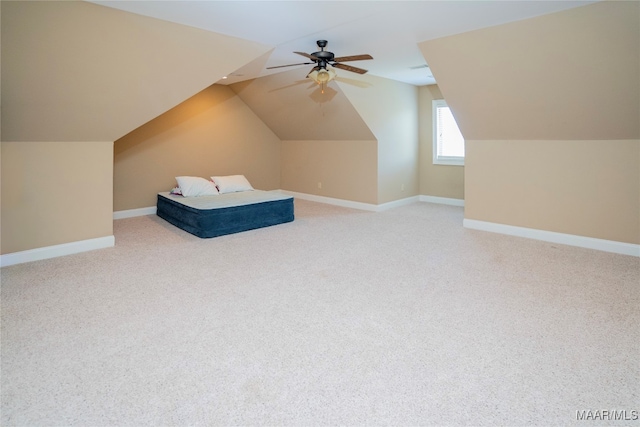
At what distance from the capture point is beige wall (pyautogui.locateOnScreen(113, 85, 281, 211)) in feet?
20.1

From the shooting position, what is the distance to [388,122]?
670cm

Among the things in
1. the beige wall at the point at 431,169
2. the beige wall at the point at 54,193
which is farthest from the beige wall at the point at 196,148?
the beige wall at the point at 431,169

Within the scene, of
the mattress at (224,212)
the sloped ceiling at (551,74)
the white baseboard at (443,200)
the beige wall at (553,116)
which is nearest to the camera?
the sloped ceiling at (551,74)

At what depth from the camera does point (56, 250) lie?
13.7 ft

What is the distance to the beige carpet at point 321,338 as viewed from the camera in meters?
1.82

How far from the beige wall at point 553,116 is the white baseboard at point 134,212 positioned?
4842 millimetres

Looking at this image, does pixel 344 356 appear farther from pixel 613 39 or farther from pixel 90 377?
pixel 613 39

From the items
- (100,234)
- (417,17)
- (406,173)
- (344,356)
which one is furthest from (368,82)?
(344,356)

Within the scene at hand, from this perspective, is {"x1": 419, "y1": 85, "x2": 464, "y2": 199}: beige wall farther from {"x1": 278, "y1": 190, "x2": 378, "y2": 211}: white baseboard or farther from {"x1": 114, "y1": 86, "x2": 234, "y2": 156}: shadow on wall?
{"x1": 114, "y1": 86, "x2": 234, "y2": 156}: shadow on wall

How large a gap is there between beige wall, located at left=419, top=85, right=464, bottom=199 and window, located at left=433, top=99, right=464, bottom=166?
0.25 feet

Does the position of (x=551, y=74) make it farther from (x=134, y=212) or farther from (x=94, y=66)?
(x=134, y=212)

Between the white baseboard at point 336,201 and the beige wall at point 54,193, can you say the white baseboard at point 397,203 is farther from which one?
the beige wall at point 54,193

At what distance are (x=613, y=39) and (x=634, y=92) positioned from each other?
69 cm

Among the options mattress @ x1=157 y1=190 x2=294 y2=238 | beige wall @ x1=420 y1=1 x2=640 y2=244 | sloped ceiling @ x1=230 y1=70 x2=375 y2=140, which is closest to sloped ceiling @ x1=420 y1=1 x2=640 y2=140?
beige wall @ x1=420 y1=1 x2=640 y2=244
